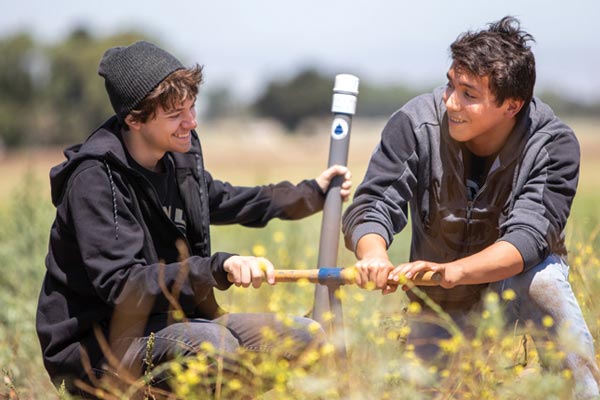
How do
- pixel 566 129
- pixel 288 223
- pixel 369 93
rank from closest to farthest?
1. pixel 566 129
2. pixel 288 223
3. pixel 369 93

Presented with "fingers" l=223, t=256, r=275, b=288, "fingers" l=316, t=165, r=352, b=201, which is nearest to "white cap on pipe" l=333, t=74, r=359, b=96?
"fingers" l=316, t=165, r=352, b=201

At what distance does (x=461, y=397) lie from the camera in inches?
→ 141

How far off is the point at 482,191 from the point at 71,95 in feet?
233

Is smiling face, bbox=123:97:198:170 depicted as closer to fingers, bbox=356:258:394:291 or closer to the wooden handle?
the wooden handle

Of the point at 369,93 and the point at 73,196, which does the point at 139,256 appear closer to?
the point at 73,196

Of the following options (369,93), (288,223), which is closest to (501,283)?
(288,223)

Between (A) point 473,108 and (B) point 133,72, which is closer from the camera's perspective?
(B) point 133,72

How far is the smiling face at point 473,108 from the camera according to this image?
4.07 metres

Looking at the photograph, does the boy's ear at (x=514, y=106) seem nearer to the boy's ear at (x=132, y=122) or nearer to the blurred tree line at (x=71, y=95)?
the boy's ear at (x=132, y=122)

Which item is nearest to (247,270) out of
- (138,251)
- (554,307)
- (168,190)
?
Result: (138,251)

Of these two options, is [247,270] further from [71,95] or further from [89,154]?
[71,95]

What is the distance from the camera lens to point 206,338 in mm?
3713

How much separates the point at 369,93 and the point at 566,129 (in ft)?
365

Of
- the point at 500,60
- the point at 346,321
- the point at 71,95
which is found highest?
the point at 500,60
